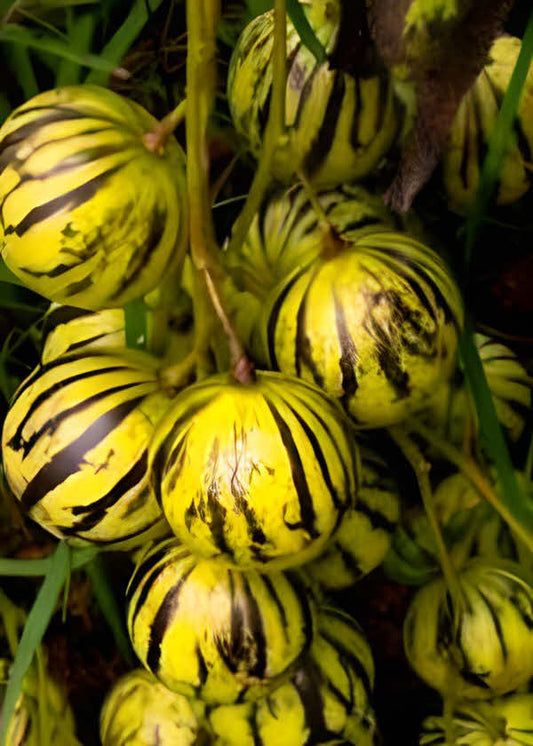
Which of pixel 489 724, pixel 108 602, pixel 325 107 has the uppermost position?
pixel 325 107

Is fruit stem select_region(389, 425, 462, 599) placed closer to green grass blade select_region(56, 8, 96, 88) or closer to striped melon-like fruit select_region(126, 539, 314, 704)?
striped melon-like fruit select_region(126, 539, 314, 704)

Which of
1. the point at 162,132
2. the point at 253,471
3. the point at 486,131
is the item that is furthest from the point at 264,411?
the point at 486,131

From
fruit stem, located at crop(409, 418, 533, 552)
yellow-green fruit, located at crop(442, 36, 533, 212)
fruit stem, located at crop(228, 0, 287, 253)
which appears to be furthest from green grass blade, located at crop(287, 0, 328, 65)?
fruit stem, located at crop(409, 418, 533, 552)

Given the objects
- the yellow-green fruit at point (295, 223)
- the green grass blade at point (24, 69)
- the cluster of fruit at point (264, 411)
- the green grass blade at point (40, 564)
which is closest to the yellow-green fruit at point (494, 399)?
the cluster of fruit at point (264, 411)

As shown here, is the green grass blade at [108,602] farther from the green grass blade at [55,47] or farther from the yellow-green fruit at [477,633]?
the green grass blade at [55,47]

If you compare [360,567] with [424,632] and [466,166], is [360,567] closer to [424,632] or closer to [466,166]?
[424,632]

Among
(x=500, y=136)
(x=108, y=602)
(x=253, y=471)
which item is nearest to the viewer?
(x=253, y=471)

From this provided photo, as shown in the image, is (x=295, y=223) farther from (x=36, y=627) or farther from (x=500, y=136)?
(x=36, y=627)
